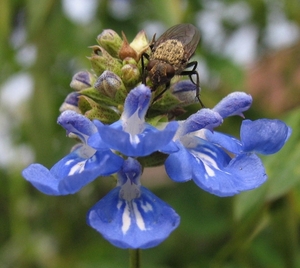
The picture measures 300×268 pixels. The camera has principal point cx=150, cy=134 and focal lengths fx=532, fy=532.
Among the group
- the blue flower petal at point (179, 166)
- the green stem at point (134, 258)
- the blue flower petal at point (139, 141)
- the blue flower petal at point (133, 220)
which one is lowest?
the green stem at point (134, 258)

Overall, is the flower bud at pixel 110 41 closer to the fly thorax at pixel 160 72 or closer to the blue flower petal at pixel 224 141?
the fly thorax at pixel 160 72

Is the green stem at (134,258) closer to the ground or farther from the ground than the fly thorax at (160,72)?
closer to the ground

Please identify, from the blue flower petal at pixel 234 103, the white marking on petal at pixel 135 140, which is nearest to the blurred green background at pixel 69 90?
the blue flower petal at pixel 234 103

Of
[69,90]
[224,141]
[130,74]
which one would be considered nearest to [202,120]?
[224,141]

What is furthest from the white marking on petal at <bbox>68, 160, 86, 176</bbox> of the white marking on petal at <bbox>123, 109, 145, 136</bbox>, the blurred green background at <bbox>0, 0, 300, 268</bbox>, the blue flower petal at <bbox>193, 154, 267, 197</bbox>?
the blurred green background at <bbox>0, 0, 300, 268</bbox>

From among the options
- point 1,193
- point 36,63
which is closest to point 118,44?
point 36,63

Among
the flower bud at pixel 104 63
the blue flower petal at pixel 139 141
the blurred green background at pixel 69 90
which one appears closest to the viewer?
the blue flower petal at pixel 139 141

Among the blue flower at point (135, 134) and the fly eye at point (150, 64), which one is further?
the fly eye at point (150, 64)
